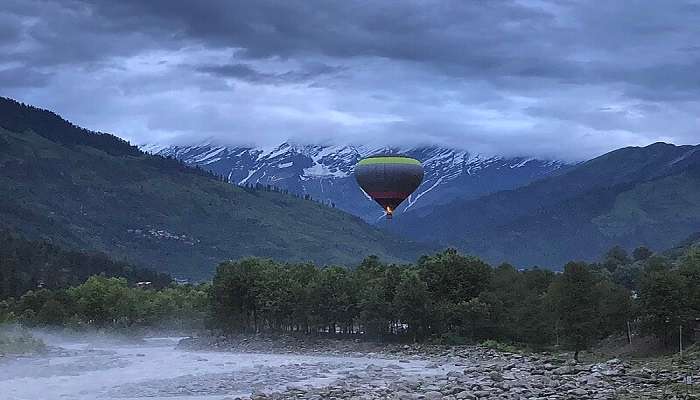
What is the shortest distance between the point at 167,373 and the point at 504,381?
34.1 m

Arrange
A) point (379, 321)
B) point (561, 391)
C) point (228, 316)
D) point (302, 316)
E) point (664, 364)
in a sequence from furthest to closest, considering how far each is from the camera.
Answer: point (228, 316) < point (302, 316) < point (379, 321) < point (664, 364) < point (561, 391)

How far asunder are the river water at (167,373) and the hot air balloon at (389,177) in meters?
19.4

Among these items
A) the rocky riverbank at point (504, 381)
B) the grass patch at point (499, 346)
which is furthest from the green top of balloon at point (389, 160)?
the rocky riverbank at point (504, 381)

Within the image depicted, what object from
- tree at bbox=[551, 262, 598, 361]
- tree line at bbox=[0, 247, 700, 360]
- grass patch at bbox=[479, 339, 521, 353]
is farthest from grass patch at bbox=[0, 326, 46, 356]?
tree at bbox=[551, 262, 598, 361]

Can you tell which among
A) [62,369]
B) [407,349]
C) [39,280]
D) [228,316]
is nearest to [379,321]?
[407,349]

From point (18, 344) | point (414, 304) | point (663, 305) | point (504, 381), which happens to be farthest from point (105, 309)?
point (504, 381)

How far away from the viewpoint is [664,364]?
194ft

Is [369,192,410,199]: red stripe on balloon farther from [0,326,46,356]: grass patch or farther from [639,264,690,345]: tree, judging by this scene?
[0,326,46,356]: grass patch

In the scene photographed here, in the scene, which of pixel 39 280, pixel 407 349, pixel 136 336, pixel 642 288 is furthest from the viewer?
pixel 39 280

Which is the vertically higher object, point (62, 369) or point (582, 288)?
point (582, 288)

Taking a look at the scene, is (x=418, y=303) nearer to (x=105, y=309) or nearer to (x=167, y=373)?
(x=167, y=373)

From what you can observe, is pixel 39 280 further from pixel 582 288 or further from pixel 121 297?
pixel 582 288

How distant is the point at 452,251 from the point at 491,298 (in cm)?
1038

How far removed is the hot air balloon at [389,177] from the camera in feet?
327
